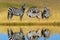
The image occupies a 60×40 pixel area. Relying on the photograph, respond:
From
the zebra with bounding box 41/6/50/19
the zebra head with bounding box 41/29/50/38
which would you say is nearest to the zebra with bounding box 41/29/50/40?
the zebra head with bounding box 41/29/50/38

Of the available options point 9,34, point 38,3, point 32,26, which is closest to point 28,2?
point 38,3

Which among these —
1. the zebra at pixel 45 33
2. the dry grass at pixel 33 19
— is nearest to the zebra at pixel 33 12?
the dry grass at pixel 33 19

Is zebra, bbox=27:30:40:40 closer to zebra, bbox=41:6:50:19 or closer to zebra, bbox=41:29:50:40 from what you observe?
zebra, bbox=41:29:50:40

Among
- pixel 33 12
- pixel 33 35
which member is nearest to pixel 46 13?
pixel 33 12

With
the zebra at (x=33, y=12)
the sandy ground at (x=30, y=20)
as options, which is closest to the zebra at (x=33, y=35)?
the sandy ground at (x=30, y=20)

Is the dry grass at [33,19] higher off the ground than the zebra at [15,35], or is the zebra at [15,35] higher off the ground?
the dry grass at [33,19]

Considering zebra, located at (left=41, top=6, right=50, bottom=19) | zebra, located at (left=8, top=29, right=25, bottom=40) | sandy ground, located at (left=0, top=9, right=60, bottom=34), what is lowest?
zebra, located at (left=8, top=29, right=25, bottom=40)

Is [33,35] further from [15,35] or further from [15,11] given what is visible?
[15,11]

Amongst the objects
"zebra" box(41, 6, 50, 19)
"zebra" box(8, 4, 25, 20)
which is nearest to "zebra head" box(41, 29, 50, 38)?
"zebra" box(41, 6, 50, 19)

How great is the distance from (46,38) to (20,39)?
9.0 inches

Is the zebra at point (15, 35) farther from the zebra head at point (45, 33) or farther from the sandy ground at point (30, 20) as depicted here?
the zebra head at point (45, 33)

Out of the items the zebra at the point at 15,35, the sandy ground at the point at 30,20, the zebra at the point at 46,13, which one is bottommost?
the zebra at the point at 15,35

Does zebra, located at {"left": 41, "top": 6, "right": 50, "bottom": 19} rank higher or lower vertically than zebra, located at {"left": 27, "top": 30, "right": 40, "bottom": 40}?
higher

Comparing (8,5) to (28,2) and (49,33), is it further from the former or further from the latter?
(49,33)
